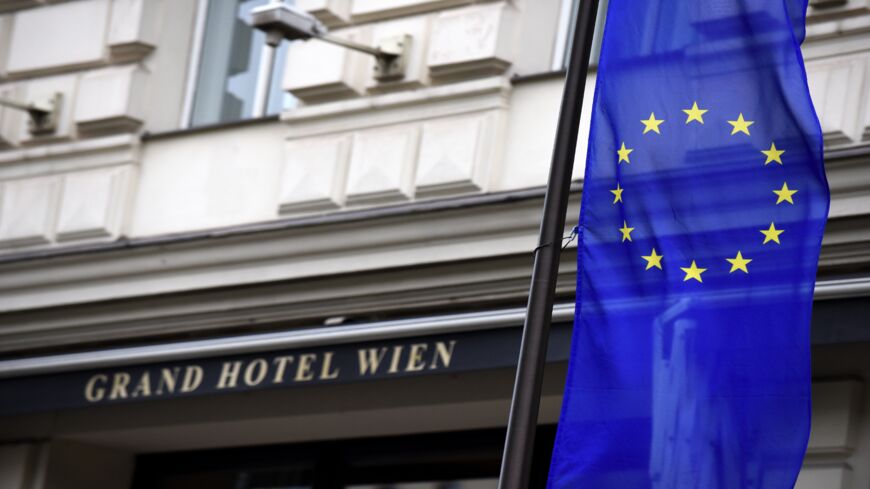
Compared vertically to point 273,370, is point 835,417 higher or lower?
lower

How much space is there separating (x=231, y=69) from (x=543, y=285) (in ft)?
20.7

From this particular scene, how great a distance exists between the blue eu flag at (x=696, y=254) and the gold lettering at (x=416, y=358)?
11.9ft

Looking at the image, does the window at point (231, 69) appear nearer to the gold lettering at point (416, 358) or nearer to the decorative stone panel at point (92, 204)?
the decorative stone panel at point (92, 204)

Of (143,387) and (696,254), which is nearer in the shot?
(696,254)

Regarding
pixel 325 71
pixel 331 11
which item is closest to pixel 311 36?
pixel 325 71

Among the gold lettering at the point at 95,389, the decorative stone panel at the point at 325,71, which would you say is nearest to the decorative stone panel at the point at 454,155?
the decorative stone panel at the point at 325,71

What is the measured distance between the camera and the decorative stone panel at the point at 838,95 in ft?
30.0

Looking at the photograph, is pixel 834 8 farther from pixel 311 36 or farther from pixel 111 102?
pixel 111 102

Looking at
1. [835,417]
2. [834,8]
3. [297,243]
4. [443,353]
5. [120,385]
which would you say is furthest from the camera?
[120,385]

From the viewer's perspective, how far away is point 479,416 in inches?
423

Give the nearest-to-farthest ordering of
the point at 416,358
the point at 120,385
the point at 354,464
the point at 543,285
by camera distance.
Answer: the point at 543,285 < the point at 416,358 < the point at 120,385 < the point at 354,464

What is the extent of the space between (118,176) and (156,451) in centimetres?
186

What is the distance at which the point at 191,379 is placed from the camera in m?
11.0

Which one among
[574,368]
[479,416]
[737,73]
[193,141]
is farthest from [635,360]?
[193,141]
